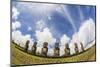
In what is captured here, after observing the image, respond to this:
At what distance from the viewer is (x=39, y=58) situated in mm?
2324

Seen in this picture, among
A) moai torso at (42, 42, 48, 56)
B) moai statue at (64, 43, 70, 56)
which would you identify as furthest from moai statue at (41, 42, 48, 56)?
moai statue at (64, 43, 70, 56)

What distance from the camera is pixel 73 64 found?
2.47 m

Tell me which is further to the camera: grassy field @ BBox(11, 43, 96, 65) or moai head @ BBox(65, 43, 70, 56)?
moai head @ BBox(65, 43, 70, 56)

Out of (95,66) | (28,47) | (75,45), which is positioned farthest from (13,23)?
(95,66)

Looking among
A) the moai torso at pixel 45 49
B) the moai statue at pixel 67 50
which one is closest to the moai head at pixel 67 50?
the moai statue at pixel 67 50

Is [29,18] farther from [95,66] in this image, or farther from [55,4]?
[95,66]

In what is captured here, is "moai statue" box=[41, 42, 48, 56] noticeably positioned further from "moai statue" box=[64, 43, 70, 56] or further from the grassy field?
"moai statue" box=[64, 43, 70, 56]

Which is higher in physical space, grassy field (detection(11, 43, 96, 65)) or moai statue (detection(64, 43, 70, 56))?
moai statue (detection(64, 43, 70, 56))

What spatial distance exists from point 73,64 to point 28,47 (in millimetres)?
562

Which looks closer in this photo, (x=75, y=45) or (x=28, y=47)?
(x=28, y=47)

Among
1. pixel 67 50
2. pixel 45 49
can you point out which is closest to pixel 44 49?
pixel 45 49

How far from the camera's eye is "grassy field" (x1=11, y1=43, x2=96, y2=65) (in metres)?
2.22

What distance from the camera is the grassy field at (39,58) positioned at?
222cm

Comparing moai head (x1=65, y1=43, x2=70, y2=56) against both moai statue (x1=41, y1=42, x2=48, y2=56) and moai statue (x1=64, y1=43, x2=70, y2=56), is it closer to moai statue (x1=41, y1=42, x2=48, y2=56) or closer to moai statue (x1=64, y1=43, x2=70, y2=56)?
moai statue (x1=64, y1=43, x2=70, y2=56)
